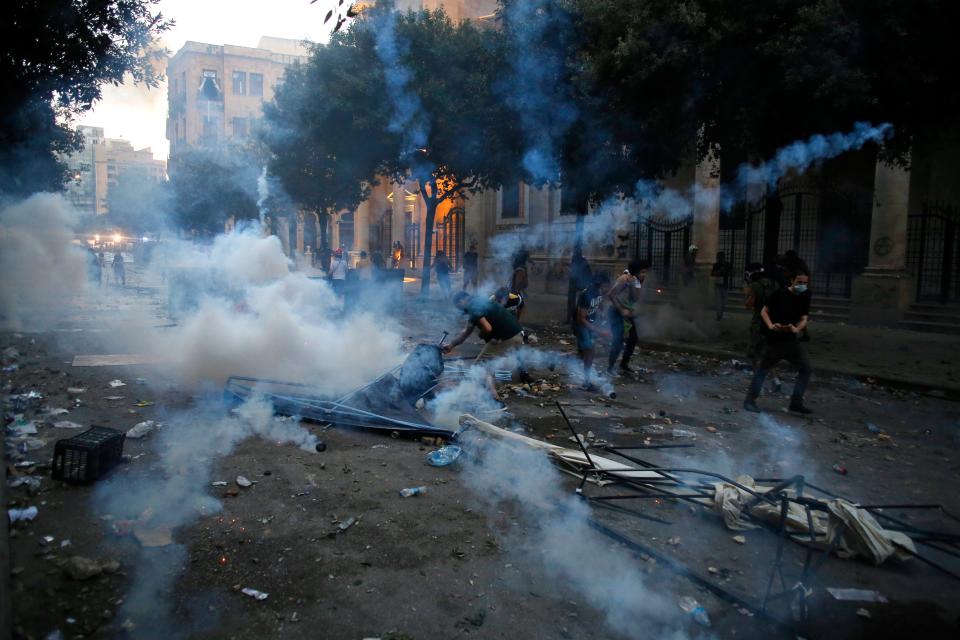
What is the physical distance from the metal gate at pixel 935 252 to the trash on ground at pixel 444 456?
1298 centimetres

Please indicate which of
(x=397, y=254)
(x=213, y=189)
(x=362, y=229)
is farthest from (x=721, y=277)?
(x=362, y=229)

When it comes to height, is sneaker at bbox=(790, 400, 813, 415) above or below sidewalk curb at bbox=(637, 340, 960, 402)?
below

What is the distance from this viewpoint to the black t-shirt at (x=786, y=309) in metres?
7.01

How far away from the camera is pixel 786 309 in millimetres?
7008

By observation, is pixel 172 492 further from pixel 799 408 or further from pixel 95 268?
pixel 95 268

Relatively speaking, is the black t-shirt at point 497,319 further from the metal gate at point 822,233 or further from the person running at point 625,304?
the metal gate at point 822,233

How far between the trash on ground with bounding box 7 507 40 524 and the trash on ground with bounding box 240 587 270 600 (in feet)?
5.80

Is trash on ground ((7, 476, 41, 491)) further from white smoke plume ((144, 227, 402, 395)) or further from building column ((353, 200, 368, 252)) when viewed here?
building column ((353, 200, 368, 252))

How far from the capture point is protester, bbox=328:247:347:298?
14.2 metres

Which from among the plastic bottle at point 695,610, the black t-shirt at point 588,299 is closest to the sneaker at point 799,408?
the black t-shirt at point 588,299

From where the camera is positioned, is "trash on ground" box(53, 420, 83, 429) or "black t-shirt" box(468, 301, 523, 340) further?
"black t-shirt" box(468, 301, 523, 340)

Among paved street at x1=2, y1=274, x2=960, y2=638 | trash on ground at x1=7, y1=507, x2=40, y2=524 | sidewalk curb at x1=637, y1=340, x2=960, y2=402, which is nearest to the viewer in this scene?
paved street at x1=2, y1=274, x2=960, y2=638

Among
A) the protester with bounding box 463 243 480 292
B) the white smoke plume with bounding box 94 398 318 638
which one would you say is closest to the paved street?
the white smoke plume with bounding box 94 398 318 638

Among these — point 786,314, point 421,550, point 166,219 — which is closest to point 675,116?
point 786,314
